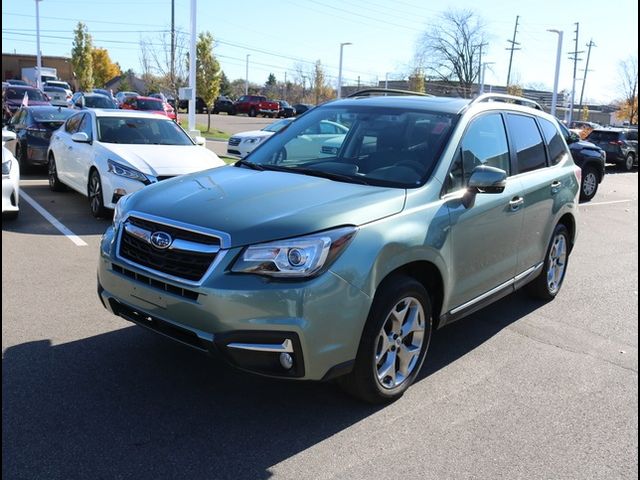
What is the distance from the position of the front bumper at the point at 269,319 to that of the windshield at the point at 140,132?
6837 millimetres

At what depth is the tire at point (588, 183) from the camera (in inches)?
578

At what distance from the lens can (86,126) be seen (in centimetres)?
985

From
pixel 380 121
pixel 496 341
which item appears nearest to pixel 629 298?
pixel 496 341

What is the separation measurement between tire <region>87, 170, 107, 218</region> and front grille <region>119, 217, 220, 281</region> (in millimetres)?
5382

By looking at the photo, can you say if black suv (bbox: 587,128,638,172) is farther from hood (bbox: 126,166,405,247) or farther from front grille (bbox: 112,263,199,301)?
front grille (bbox: 112,263,199,301)

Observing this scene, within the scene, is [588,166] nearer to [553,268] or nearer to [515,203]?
[553,268]

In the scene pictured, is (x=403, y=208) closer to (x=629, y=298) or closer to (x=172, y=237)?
(x=172, y=237)

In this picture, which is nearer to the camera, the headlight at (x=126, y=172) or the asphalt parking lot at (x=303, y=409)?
the asphalt parking lot at (x=303, y=409)

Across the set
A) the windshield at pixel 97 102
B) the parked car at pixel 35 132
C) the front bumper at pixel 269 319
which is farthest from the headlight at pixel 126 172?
the windshield at pixel 97 102

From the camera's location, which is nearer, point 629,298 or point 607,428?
point 607,428

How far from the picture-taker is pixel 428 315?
153 inches

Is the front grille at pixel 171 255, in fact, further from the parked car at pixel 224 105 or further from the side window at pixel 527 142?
the parked car at pixel 224 105

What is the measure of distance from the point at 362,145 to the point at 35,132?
33.8 feet

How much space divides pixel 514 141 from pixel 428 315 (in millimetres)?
1894
